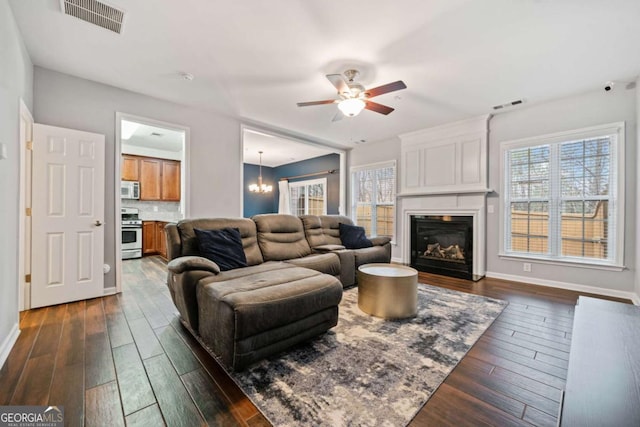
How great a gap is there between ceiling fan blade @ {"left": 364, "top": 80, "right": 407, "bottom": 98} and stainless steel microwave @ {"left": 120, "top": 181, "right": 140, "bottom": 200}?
586cm

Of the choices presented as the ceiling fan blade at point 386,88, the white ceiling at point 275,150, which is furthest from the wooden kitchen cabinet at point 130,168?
the ceiling fan blade at point 386,88

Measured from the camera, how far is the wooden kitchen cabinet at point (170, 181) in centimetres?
657

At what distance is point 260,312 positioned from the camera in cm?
170

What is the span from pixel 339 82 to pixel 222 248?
208 cm

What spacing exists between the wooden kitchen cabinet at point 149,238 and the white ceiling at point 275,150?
2865 mm

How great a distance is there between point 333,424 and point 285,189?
7595 mm

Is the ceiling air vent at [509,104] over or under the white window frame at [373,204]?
over

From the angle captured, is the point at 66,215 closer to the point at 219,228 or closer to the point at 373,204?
the point at 219,228

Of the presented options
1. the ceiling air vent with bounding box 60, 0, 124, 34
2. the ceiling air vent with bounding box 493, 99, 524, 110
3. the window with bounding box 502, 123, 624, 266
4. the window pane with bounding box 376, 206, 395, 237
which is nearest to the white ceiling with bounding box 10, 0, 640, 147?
the ceiling air vent with bounding box 60, 0, 124, 34

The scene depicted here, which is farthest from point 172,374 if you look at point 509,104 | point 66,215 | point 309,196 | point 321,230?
point 309,196

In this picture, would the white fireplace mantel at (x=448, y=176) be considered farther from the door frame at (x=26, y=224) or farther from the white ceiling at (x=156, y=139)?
the door frame at (x=26, y=224)

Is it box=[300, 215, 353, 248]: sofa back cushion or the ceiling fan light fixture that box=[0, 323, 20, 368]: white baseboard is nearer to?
box=[300, 215, 353, 248]: sofa back cushion

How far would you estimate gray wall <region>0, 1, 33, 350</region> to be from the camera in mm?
1884

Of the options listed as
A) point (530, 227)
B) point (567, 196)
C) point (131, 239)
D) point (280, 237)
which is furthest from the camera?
point (131, 239)
